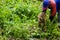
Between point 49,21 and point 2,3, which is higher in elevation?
point 2,3

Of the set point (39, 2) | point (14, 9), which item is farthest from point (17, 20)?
point (39, 2)

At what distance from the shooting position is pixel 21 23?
5508 mm

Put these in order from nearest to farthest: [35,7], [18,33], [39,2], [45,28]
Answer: [18,33]
[45,28]
[35,7]
[39,2]

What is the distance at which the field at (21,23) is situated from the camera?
5.11 metres

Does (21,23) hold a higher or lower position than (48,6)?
lower

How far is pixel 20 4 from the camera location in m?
6.12

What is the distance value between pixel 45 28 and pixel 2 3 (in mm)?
1480

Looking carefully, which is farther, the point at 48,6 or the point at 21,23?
the point at 21,23

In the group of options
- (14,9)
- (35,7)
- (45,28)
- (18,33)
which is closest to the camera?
(18,33)

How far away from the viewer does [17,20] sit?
5.58m

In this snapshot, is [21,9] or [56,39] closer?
[56,39]

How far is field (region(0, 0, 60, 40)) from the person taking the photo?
5.11m

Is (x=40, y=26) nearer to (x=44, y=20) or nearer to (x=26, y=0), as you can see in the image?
(x=44, y=20)

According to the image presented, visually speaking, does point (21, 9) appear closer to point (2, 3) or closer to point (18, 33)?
point (2, 3)
